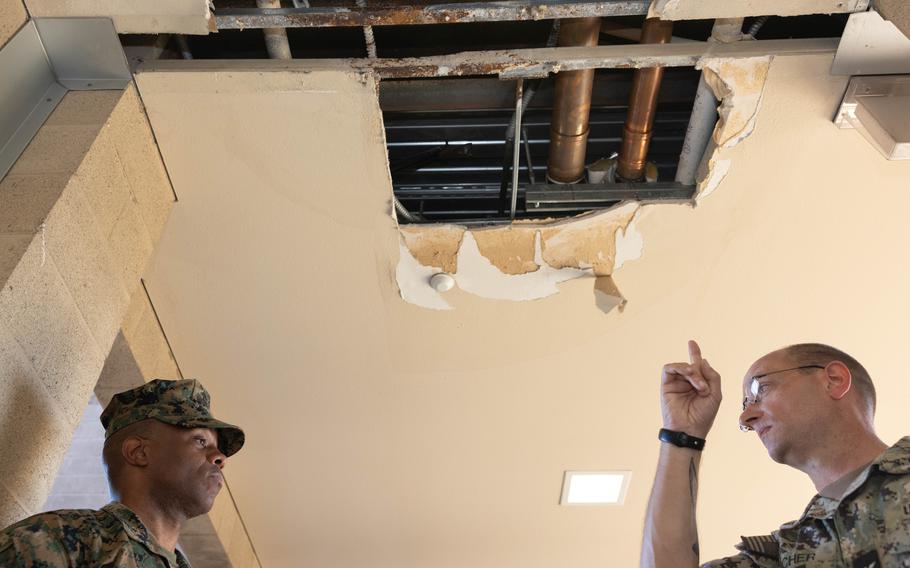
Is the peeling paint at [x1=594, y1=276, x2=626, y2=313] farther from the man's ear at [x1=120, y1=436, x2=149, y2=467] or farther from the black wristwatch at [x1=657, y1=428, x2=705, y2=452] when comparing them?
the man's ear at [x1=120, y1=436, x2=149, y2=467]

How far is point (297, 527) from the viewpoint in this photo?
3674 mm

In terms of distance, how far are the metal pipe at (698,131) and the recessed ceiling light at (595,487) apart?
1474 millimetres

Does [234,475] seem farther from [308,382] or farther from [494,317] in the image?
[494,317]

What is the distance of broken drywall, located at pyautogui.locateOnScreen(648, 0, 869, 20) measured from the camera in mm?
1974

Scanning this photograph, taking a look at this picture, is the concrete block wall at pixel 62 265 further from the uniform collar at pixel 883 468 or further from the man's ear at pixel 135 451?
the uniform collar at pixel 883 468

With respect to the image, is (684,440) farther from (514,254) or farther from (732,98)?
(732,98)

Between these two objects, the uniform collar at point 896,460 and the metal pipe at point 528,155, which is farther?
the metal pipe at point 528,155

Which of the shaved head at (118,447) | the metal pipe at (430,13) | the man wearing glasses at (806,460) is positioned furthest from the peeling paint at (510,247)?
the shaved head at (118,447)

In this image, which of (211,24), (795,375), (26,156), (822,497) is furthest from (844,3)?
(26,156)

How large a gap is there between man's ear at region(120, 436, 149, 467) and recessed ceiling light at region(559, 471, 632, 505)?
189 cm

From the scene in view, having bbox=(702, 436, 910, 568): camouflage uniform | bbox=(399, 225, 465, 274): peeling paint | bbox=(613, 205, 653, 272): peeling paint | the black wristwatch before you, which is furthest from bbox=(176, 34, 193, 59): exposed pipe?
bbox=(702, 436, 910, 568): camouflage uniform

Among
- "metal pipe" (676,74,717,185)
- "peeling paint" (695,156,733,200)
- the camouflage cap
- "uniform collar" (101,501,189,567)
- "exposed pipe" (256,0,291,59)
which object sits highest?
"exposed pipe" (256,0,291,59)

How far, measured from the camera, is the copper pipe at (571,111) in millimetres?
2168

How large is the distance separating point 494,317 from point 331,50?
990 mm
